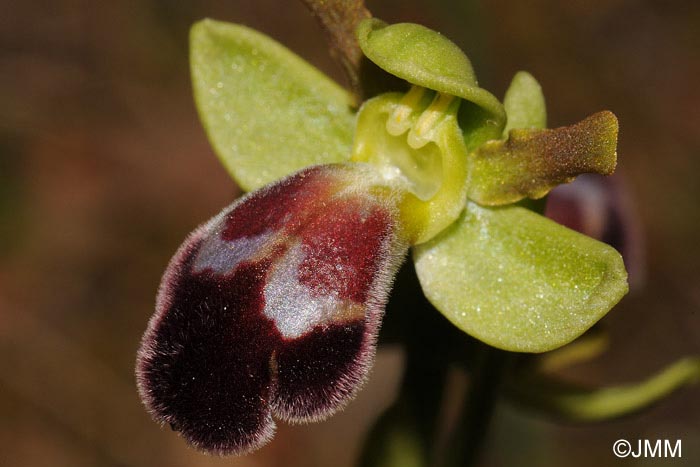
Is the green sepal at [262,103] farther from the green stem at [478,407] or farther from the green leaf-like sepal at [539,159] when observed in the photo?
the green stem at [478,407]

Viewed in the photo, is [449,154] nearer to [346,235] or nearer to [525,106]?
[525,106]

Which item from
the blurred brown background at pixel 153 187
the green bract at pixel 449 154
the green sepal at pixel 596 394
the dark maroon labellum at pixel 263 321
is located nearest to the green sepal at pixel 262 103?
the green bract at pixel 449 154

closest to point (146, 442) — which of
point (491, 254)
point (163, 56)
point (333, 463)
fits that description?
point (333, 463)

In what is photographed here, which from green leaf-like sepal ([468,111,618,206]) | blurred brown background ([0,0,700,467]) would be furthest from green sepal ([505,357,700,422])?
blurred brown background ([0,0,700,467])

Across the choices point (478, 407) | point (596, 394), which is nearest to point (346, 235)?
point (478, 407)

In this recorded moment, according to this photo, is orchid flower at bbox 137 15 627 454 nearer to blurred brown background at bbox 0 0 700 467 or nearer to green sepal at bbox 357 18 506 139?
green sepal at bbox 357 18 506 139

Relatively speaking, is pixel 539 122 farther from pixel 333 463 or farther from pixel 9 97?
pixel 9 97

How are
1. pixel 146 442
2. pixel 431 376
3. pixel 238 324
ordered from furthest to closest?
1. pixel 146 442
2. pixel 431 376
3. pixel 238 324
